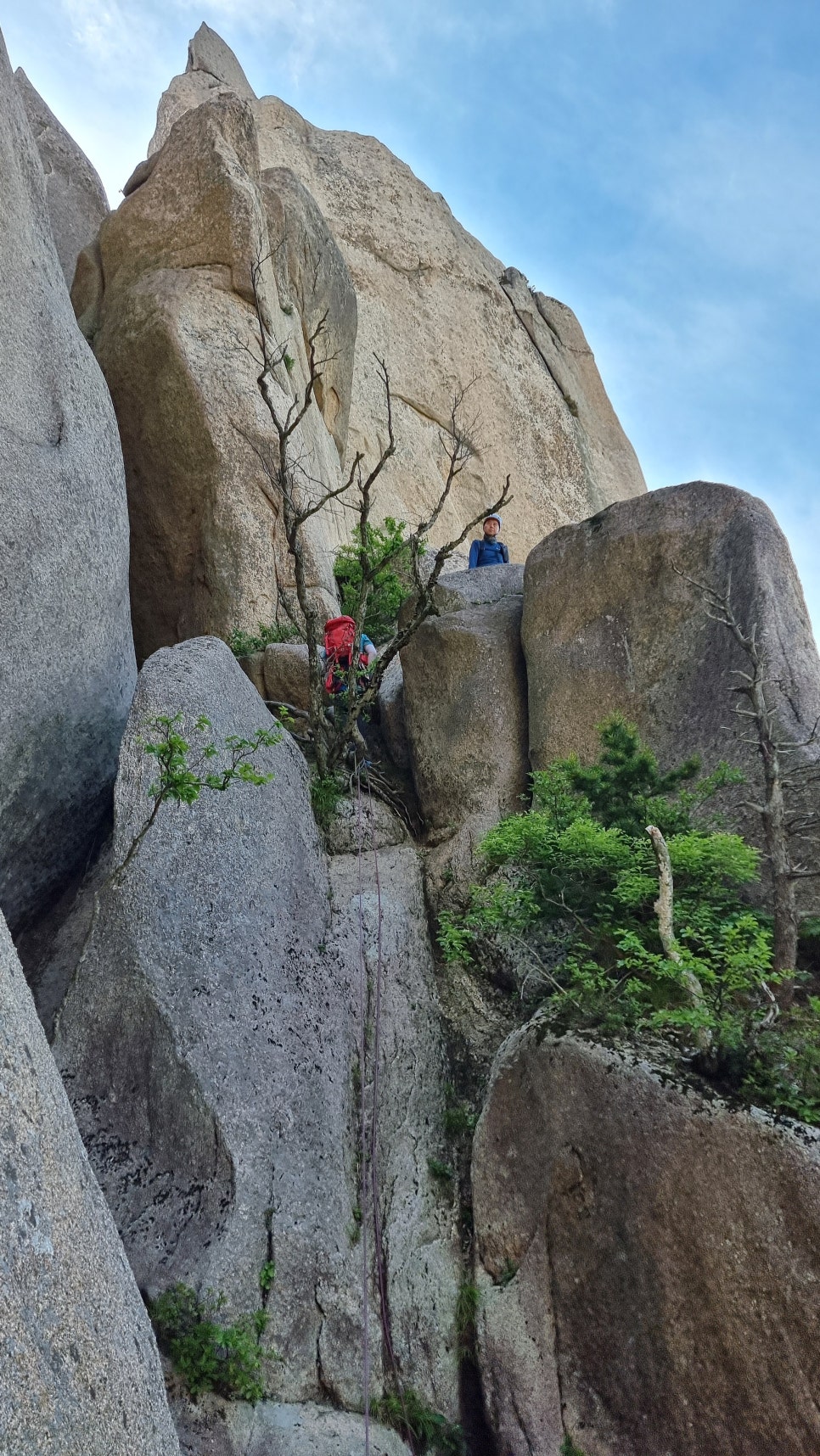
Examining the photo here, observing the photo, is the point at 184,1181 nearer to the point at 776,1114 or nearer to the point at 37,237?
the point at 776,1114

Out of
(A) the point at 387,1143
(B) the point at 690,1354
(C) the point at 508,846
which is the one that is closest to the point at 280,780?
(C) the point at 508,846

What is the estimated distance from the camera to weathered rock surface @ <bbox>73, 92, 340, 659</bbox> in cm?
1316

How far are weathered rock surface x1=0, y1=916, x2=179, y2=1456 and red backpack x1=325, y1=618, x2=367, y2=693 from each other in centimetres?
691

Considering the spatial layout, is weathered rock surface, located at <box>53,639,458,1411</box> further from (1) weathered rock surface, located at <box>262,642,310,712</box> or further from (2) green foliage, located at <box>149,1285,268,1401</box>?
(1) weathered rock surface, located at <box>262,642,310,712</box>

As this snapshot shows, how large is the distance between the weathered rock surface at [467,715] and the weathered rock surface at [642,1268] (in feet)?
12.6

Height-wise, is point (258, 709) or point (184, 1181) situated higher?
point (258, 709)

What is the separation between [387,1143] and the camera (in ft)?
23.1

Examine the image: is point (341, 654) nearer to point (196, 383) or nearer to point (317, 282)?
point (196, 383)

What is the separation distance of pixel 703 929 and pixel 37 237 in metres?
9.03

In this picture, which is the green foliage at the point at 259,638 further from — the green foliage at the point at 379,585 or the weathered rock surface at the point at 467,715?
the weathered rock surface at the point at 467,715

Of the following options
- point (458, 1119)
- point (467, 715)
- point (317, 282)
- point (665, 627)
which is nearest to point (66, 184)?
point (317, 282)

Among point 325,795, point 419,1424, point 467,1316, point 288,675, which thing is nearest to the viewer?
point 419,1424

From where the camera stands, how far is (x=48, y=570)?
8.48 meters

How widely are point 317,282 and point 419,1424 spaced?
15.6m
